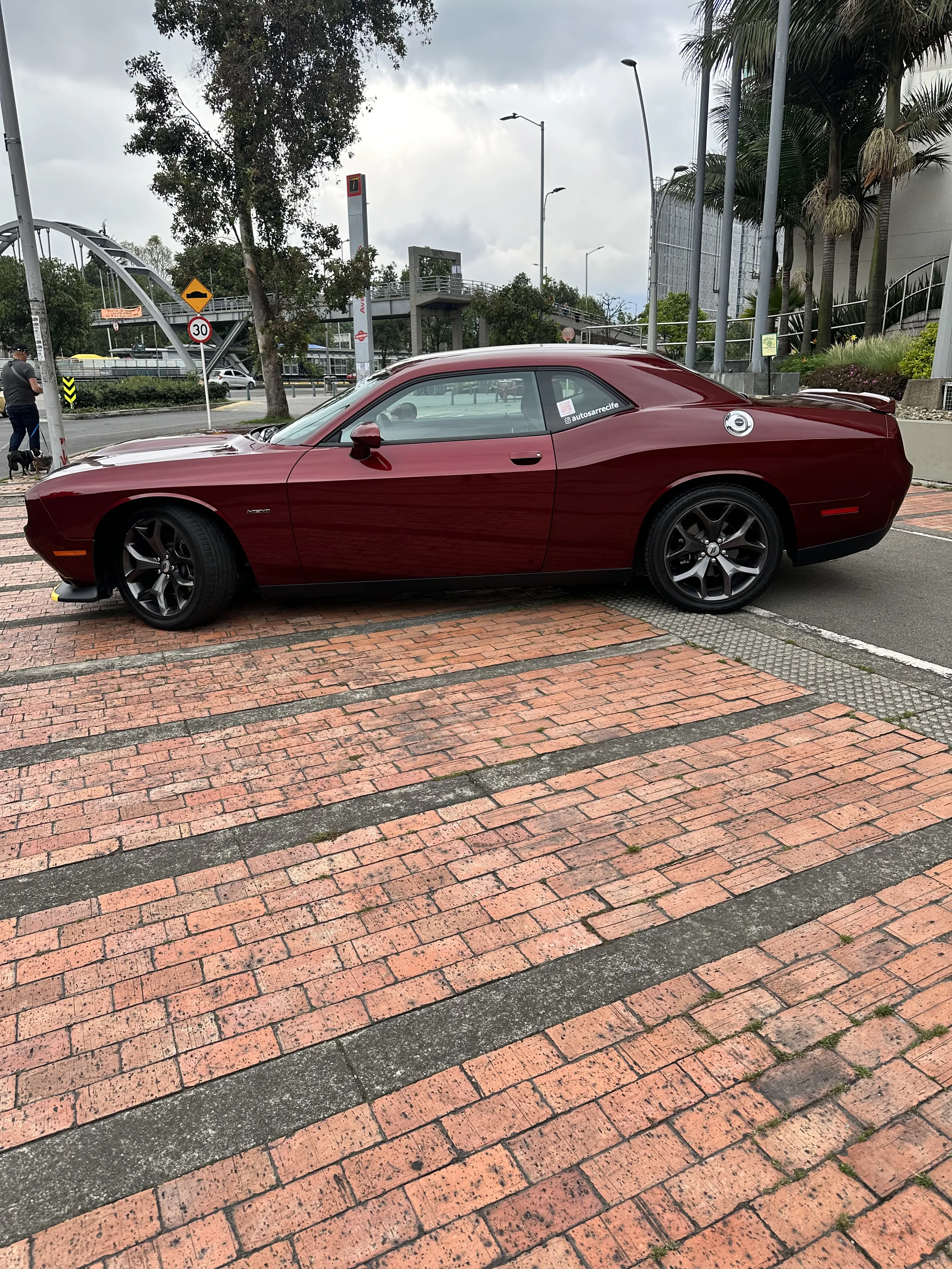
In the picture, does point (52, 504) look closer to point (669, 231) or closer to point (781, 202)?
point (781, 202)

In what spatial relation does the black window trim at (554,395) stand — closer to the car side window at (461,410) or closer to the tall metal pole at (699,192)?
the car side window at (461,410)

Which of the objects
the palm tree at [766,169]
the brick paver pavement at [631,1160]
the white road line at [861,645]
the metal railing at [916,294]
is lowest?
the brick paver pavement at [631,1160]

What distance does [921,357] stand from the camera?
14828mm

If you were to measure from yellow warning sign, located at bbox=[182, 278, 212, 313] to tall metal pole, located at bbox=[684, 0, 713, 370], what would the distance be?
11.3 metres

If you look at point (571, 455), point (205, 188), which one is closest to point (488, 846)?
point (571, 455)

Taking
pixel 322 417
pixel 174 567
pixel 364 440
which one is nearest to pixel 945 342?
pixel 322 417

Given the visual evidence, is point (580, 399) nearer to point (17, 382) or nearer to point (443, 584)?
point (443, 584)

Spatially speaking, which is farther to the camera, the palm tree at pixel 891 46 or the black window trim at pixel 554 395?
the palm tree at pixel 891 46

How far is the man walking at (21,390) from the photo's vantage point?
546 inches

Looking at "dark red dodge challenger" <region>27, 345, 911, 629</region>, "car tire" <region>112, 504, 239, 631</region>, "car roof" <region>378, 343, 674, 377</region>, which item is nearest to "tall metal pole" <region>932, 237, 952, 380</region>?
"dark red dodge challenger" <region>27, 345, 911, 629</region>

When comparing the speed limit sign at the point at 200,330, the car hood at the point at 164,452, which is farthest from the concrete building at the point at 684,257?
the car hood at the point at 164,452

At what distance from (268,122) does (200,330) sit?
477 centimetres

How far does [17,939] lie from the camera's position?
2631mm

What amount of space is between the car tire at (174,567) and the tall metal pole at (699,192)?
1904 centimetres
